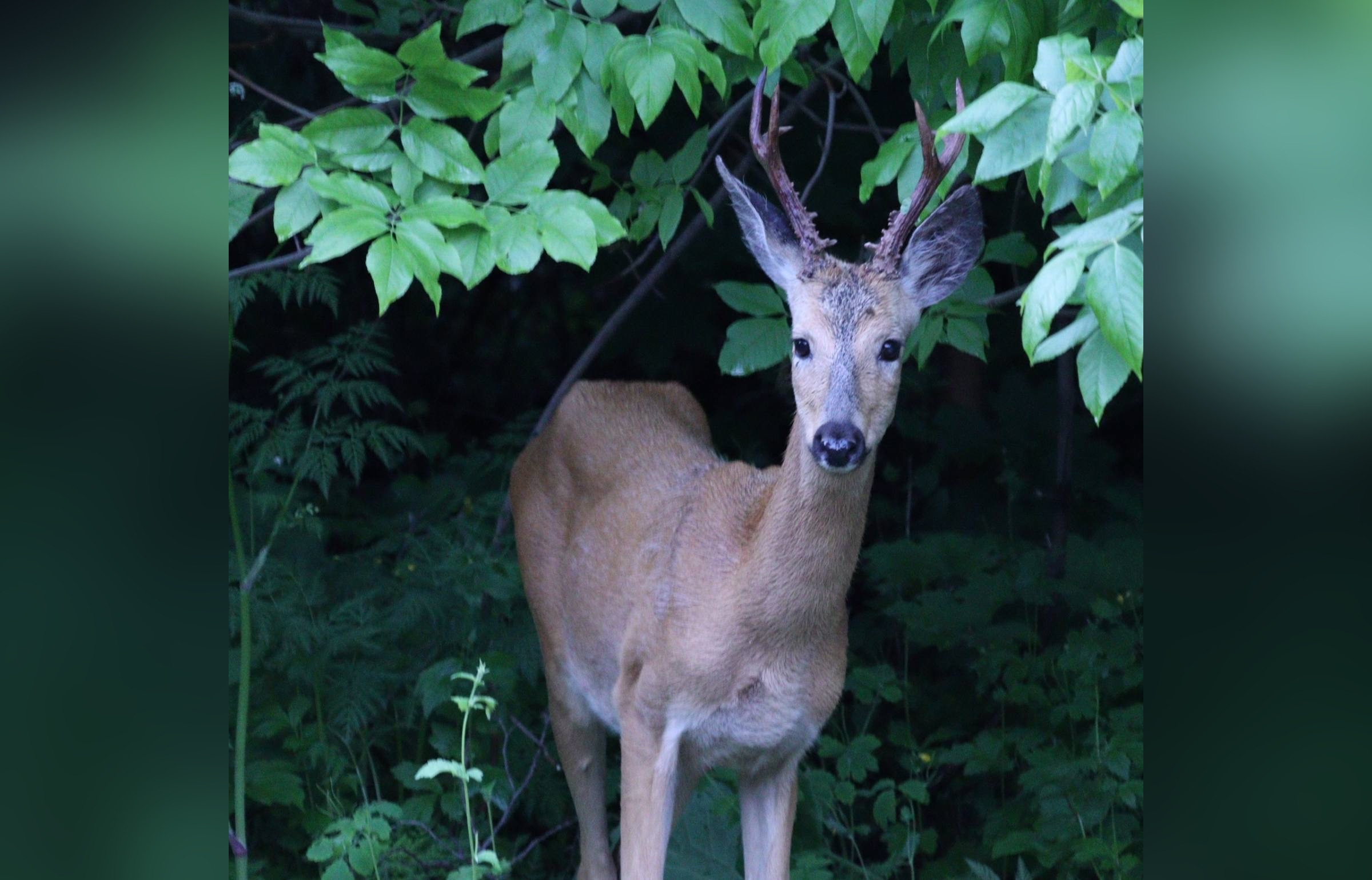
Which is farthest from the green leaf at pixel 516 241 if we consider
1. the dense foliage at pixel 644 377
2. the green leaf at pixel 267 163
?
the green leaf at pixel 267 163

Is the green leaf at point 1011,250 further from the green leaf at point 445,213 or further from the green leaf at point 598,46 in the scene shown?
the green leaf at point 445,213

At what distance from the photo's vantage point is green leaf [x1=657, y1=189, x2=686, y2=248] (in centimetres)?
392

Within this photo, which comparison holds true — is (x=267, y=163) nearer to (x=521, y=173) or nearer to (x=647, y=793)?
(x=521, y=173)

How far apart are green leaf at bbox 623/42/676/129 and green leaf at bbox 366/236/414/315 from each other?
59 cm

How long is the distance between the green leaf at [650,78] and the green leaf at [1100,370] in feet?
3.41

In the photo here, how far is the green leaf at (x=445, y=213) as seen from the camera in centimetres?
283

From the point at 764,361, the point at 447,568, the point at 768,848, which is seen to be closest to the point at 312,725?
the point at 447,568

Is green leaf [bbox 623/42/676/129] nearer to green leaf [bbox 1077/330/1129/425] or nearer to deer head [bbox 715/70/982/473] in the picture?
deer head [bbox 715/70/982/473]

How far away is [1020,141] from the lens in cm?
254

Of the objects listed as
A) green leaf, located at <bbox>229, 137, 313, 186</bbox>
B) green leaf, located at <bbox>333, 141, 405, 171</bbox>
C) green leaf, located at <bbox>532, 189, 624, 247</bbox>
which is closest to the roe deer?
green leaf, located at <bbox>532, 189, 624, 247</bbox>

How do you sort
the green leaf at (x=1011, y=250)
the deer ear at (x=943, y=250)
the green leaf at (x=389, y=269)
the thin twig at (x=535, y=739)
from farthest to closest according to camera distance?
the thin twig at (x=535, y=739), the green leaf at (x=1011, y=250), the deer ear at (x=943, y=250), the green leaf at (x=389, y=269)

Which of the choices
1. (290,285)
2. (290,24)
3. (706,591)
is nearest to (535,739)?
(706,591)

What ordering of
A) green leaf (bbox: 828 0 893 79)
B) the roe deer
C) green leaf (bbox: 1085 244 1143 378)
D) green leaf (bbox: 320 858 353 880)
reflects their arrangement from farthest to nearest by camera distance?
green leaf (bbox: 320 858 353 880), the roe deer, green leaf (bbox: 828 0 893 79), green leaf (bbox: 1085 244 1143 378)
